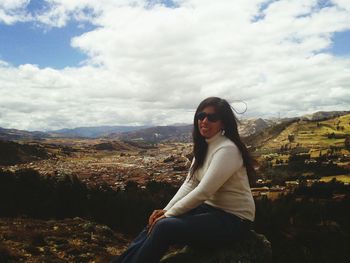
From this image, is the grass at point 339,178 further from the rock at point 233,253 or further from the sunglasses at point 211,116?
the sunglasses at point 211,116

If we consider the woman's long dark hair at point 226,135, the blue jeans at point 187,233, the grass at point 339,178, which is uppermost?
the woman's long dark hair at point 226,135

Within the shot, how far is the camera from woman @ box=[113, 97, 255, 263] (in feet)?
18.7

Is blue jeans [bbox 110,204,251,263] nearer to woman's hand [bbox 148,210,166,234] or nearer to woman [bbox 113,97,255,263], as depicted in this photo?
woman [bbox 113,97,255,263]

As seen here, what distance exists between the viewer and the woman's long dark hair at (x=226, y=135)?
20.5 feet

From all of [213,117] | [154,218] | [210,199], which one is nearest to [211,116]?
[213,117]

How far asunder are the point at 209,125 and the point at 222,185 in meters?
1.08

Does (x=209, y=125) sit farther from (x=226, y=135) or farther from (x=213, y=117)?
(x=226, y=135)

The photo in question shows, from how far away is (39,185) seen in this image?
29.2 metres

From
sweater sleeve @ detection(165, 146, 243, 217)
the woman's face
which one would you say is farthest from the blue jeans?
the woman's face

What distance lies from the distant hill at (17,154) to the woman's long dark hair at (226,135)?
4876 inches

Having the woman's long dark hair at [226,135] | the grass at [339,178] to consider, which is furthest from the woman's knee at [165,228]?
the grass at [339,178]

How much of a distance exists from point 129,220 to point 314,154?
422ft

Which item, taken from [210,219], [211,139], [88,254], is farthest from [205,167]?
[88,254]

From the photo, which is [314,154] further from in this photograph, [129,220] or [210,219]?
[210,219]
